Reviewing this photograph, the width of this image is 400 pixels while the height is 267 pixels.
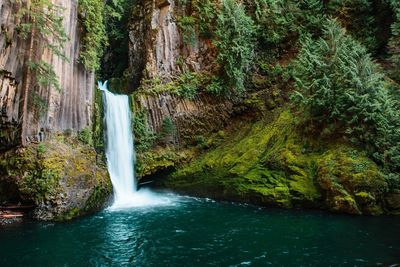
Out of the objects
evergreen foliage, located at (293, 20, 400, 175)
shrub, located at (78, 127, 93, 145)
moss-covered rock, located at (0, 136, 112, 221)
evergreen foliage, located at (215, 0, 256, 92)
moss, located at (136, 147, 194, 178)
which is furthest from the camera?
evergreen foliage, located at (215, 0, 256, 92)

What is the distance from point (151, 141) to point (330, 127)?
32.4ft

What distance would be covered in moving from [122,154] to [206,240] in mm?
9714

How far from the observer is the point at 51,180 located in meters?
14.7

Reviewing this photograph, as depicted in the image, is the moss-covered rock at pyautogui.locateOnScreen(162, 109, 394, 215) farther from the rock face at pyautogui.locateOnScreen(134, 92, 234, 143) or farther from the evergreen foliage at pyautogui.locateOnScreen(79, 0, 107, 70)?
the evergreen foliage at pyautogui.locateOnScreen(79, 0, 107, 70)

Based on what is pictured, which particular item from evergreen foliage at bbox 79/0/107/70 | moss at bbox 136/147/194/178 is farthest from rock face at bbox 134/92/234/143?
evergreen foliage at bbox 79/0/107/70

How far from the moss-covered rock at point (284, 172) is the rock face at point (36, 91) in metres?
6.72

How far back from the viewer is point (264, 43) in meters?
23.6

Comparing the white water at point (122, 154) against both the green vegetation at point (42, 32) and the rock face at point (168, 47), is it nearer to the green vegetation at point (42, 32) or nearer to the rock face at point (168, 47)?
the rock face at point (168, 47)

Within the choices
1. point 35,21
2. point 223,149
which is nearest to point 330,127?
point 223,149

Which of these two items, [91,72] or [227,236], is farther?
[91,72]

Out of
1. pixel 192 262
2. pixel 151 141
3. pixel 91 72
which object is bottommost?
pixel 192 262

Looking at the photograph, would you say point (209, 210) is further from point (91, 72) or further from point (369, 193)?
point (91, 72)

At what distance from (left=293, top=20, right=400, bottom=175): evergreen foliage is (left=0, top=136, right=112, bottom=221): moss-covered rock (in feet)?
33.8

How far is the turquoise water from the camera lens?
10.3m
